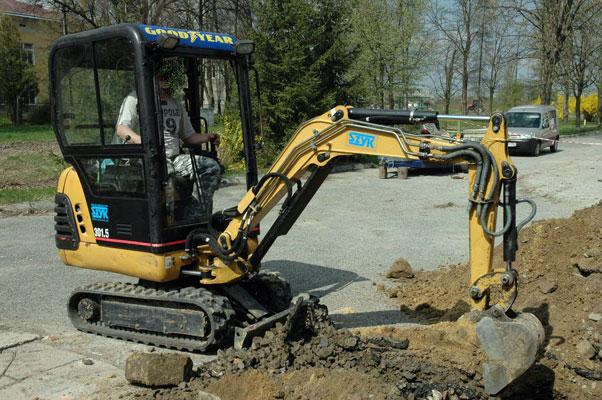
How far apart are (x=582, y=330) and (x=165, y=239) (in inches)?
143

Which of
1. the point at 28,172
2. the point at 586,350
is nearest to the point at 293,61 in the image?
the point at 28,172

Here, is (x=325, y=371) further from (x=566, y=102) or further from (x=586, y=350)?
(x=566, y=102)

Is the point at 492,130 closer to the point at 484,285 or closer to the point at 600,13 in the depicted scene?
the point at 484,285

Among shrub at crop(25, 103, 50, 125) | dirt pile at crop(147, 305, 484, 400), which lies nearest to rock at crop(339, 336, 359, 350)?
dirt pile at crop(147, 305, 484, 400)

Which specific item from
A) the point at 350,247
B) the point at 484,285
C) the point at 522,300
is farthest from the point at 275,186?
the point at 350,247

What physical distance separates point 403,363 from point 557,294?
2.21 meters

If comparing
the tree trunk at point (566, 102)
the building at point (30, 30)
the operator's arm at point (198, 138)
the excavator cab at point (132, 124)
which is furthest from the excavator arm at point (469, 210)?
the building at point (30, 30)

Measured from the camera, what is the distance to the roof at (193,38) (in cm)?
549

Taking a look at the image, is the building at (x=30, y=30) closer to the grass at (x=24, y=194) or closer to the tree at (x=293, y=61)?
the tree at (x=293, y=61)

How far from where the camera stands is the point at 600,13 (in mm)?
42156

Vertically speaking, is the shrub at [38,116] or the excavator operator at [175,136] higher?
the shrub at [38,116]

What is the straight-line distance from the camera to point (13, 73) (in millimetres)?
45000

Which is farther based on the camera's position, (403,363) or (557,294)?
(557,294)

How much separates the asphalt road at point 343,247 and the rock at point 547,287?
4.73ft
